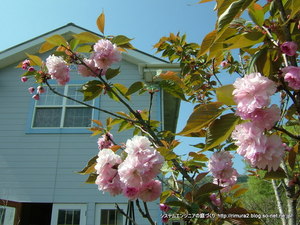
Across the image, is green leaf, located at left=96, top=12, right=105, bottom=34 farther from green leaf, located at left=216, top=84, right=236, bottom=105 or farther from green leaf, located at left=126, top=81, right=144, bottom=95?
green leaf, located at left=216, top=84, right=236, bottom=105

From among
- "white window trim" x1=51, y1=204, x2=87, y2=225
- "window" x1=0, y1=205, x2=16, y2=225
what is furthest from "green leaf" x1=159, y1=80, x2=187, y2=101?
"window" x1=0, y1=205, x2=16, y2=225

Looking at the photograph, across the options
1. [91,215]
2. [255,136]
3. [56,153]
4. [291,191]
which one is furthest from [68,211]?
[255,136]

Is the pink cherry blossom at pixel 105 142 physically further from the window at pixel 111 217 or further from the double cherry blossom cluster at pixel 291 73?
the window at pixel 111 217

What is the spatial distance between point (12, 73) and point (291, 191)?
7290mm

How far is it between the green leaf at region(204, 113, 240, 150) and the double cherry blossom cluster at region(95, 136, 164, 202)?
0.63 feet

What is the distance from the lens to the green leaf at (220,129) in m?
0.83

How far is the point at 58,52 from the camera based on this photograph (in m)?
1.58

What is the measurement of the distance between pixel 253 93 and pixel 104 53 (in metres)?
0.96

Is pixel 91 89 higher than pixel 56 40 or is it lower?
lower

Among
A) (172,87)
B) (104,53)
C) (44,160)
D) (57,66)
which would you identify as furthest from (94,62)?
(44,160)

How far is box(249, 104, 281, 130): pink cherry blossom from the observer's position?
2.38ft

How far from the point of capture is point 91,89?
158 centimetres

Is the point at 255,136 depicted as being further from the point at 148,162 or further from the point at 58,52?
the point at 58,52

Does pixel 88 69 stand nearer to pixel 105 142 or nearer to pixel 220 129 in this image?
pixel 105 142
